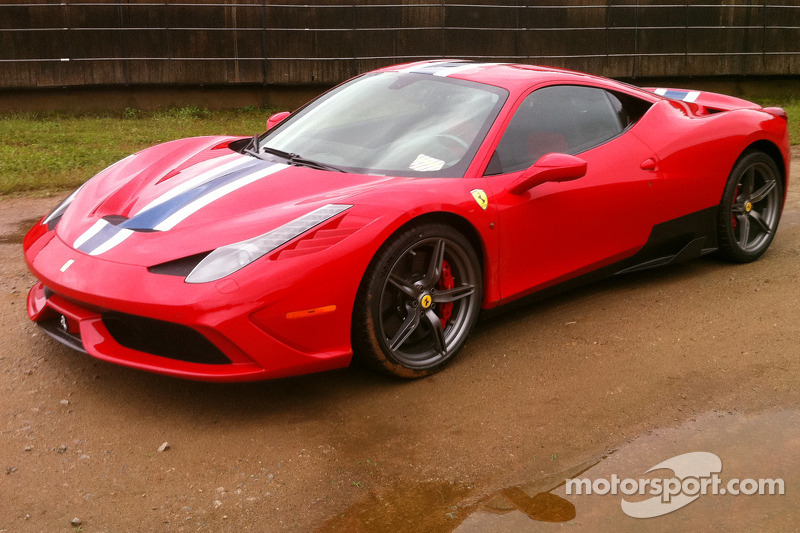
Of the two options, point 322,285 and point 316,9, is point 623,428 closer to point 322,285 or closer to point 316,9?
point 322,285

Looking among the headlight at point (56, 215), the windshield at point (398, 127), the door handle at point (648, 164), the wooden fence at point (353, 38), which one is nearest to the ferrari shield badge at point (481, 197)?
the windshield at point (398, 127)

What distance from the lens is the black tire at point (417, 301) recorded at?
3629mm

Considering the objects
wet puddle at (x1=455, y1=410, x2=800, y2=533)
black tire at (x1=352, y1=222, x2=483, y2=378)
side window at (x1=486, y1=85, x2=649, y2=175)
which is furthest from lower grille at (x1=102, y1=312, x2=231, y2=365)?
side window at (x1=486, y1=85, x2=649, y2=175)

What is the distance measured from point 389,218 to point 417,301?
0.43 m

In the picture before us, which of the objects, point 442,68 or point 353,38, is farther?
point 353,38

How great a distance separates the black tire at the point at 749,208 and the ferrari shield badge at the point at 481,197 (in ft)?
6.44

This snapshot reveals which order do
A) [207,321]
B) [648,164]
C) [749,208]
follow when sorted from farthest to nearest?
[749,208] → [648,164] → [207,321]

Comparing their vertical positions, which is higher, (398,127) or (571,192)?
(398,127)

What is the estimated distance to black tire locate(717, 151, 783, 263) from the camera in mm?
5309

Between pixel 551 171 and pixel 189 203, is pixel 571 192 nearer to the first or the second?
pixel 551 171

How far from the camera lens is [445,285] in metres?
4.01

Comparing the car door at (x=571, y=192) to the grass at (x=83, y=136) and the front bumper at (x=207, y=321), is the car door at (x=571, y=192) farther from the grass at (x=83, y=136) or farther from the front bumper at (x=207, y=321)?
the grass at (x=83, y=136)

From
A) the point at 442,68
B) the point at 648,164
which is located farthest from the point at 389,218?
the point at 648,164

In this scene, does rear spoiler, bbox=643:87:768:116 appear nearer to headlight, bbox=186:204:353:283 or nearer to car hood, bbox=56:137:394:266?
car hood, bbox=56:137:394:266
